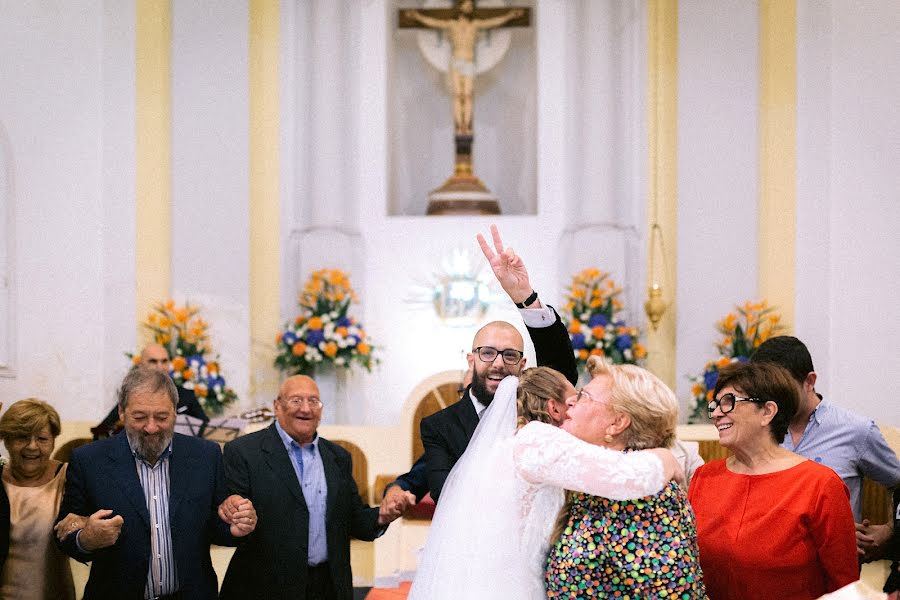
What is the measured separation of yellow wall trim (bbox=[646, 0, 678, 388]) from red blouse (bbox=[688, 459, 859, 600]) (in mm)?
6032

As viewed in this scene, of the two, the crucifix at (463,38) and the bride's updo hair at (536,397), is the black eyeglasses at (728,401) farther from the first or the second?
the crucifix at (463,38)

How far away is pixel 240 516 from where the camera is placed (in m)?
4.38

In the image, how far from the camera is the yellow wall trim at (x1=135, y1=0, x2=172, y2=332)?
32.1 feet

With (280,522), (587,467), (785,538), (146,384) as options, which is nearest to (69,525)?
(146,384)

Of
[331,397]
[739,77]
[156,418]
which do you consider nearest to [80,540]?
[156,418]

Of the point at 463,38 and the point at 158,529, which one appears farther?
the point at 463,38

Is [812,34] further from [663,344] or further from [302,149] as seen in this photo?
[302,149]

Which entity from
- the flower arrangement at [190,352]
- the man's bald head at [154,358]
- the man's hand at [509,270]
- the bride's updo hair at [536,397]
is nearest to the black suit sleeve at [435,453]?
the man's hand at [509,270]

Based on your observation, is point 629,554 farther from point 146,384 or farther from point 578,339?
point 578,339

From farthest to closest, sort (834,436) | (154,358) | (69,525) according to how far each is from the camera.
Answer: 1. (154,358)
2. (834,436)
3. (69,525)

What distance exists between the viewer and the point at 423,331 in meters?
10.2

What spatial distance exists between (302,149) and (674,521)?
24.1 ft

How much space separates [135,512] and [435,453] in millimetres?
1154

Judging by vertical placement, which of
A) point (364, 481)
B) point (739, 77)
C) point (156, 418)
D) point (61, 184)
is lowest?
point (364, 481)
